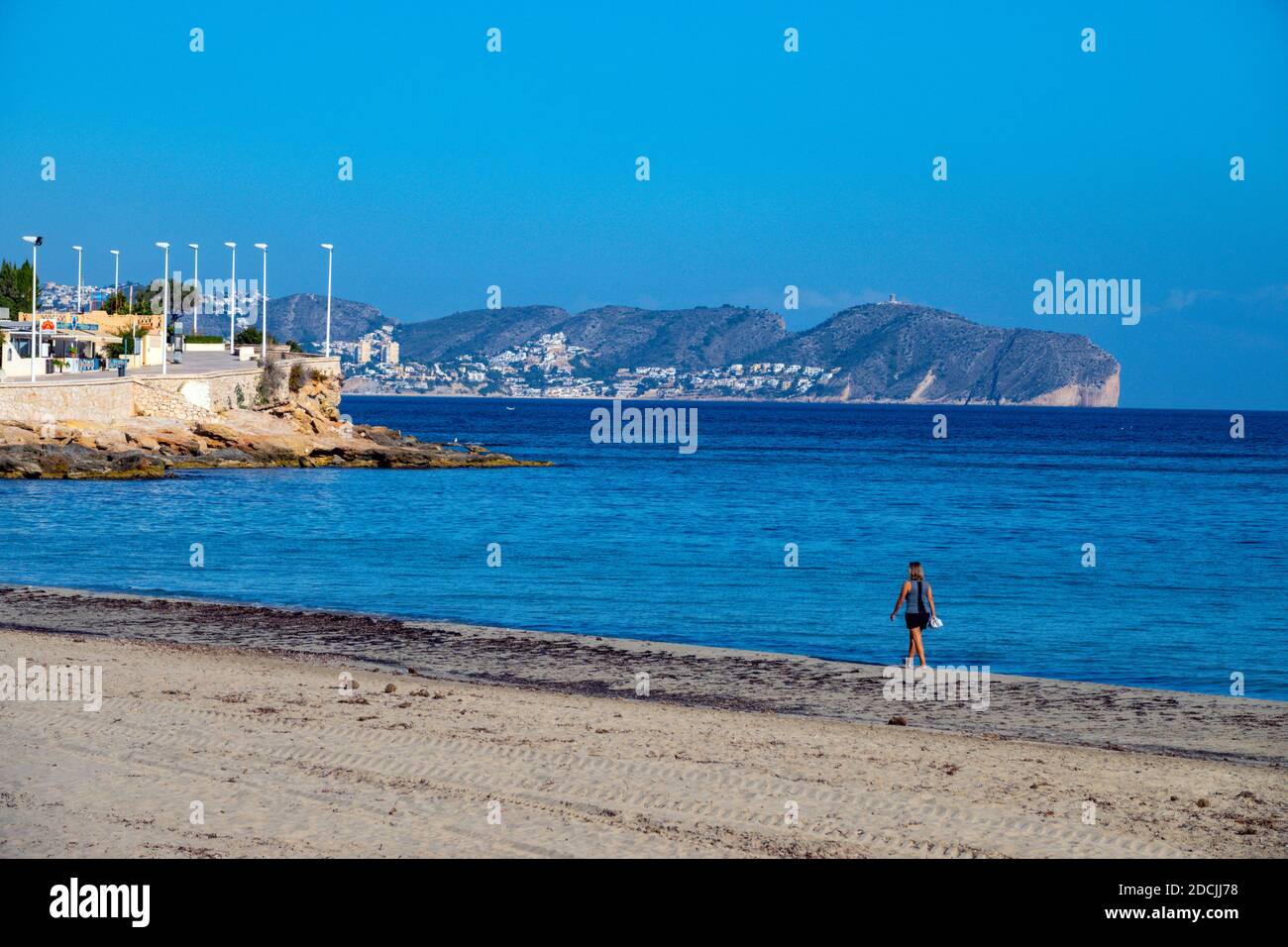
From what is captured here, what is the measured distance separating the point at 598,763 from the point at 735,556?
21713 millimetres

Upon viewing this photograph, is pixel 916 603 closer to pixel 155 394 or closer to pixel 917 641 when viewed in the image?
pixel 917 641

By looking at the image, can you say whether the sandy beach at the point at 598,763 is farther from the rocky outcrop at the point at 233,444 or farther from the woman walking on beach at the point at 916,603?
Result: the rocky outcrop at the point at 233,444

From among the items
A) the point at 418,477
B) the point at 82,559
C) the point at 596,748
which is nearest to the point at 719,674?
the point at 596,748

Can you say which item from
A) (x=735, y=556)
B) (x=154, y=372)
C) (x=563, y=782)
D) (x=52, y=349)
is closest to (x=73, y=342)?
(x=52, y=349)

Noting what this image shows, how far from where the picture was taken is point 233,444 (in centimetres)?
6241

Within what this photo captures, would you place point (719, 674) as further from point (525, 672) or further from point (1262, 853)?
point (1262, 853)

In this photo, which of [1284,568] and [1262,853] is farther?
[1284,568]

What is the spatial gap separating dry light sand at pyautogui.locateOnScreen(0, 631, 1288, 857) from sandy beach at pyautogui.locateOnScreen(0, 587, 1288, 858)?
1.2 inches

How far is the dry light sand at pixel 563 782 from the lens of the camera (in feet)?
30.5

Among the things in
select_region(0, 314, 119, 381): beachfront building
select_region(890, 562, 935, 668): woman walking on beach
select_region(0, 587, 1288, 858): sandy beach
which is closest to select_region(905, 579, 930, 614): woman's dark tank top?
select_region(890, 562, 935, 668): woman walking on beach

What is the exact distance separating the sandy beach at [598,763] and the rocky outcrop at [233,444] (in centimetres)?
3470

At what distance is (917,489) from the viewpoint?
62.6 meters
